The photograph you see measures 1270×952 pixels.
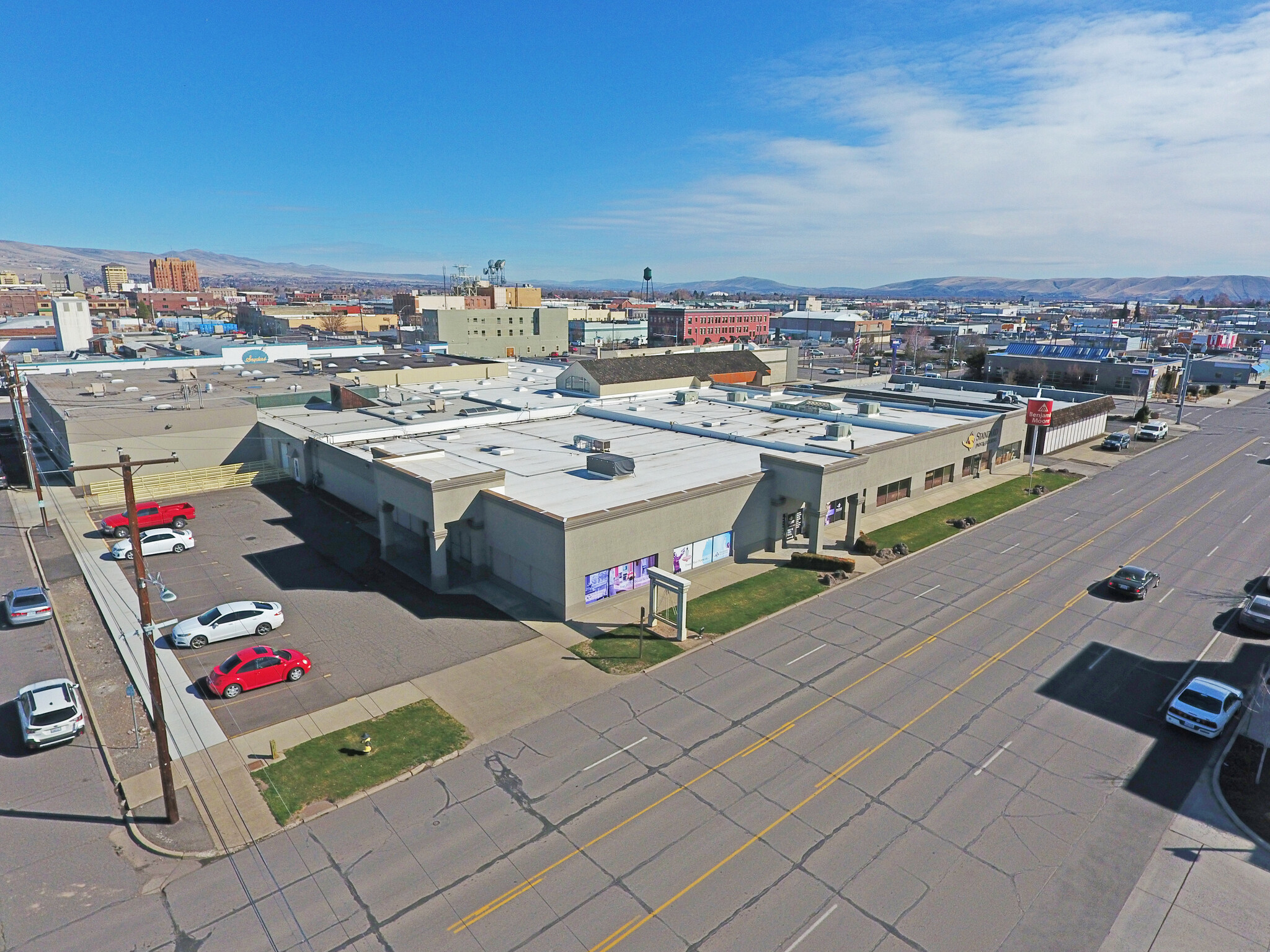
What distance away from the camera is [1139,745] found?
2347cm

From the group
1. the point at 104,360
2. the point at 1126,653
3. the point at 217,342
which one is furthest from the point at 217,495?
the point at 1126,653

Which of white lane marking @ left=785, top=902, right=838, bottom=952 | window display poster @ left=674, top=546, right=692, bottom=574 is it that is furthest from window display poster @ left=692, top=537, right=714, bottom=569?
white lane marking @ left=785, top=902, right=838, bottom=952

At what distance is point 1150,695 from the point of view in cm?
2647

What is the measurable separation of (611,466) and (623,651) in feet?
42.1

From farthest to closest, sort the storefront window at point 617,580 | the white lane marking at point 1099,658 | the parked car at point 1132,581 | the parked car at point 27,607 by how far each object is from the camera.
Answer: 1. the parked car at point 1132,581
2. the storefront window at point 617,580
3. the parked car at point 27,607
4. the white lane marking at point 1099,658

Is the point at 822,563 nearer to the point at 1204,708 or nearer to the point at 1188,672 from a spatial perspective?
the point at 1188,672

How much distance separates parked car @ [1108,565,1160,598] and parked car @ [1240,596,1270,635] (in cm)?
390

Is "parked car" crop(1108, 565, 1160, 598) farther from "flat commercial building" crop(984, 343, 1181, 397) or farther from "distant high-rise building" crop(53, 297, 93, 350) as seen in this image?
"distant high-rise building" crop(53, 297, 93, 350)

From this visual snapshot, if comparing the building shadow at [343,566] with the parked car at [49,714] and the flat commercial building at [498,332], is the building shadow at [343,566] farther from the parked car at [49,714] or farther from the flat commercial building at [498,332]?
the flat commercial building at [498,332]

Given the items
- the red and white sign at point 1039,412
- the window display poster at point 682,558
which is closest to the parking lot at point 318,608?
the window display poster at point 682,558

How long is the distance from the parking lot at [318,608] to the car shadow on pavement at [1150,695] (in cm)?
2195

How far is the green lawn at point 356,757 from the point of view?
68.6 feet

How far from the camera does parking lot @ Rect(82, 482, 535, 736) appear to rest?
26.7m

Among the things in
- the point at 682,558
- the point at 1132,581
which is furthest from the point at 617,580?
the point at 1132,581
